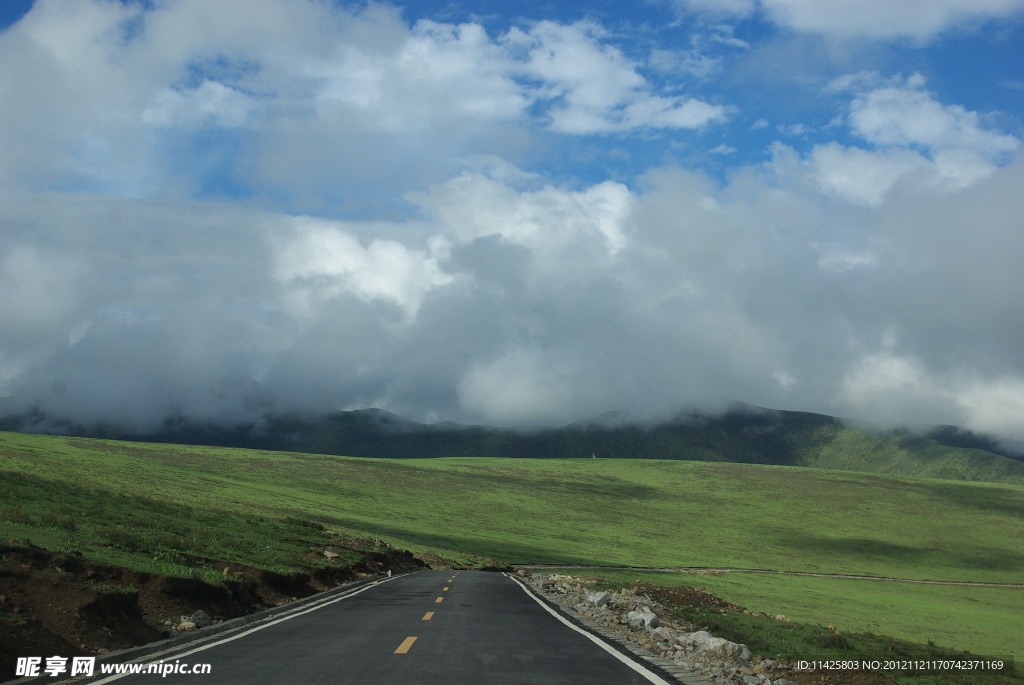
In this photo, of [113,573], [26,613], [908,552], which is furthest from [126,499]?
[908,552]

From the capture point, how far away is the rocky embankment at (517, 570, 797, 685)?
1446cm

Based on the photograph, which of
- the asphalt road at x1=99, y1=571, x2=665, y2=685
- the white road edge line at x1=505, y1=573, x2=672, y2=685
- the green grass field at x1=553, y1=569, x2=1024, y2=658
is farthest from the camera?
the green grass field at x1=553, y1=569, x2=1024, y2=658

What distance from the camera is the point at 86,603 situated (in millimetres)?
15961

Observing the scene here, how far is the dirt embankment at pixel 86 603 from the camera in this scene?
46.5 feet

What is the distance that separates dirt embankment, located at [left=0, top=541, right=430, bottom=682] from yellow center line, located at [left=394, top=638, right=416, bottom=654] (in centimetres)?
574

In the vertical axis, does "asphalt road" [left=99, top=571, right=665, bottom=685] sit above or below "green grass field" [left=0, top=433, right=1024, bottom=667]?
above

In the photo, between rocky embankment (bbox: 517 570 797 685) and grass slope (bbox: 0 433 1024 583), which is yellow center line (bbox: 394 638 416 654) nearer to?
rocky embankment (bbox: 517 570 797 685)

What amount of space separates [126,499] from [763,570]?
261 ft

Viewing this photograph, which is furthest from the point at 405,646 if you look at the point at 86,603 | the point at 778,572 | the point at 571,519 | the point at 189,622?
the point at 571,519

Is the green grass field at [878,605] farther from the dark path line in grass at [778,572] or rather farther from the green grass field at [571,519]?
the dark path line in grass at [778,572]

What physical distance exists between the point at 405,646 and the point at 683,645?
683cm

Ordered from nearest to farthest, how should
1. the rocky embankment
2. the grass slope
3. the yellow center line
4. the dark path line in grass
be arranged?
the rocky embankment < the yellow center line < the dark path line in grass < the grass slope

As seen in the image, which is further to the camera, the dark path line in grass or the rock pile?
the dark path line in grass

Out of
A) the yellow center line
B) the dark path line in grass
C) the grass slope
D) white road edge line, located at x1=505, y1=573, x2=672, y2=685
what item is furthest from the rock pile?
the dark path line in grass
